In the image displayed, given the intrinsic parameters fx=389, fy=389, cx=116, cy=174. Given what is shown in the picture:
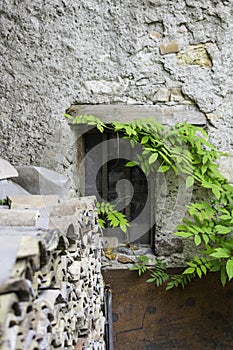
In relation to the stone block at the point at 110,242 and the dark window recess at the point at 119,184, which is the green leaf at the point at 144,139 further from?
the stone block at the point at 110,242

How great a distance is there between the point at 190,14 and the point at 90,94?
76 cm

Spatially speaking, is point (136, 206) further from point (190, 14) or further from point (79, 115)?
point (190, 14)

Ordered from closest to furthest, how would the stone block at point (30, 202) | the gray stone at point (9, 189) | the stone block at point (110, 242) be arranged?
the stone block at point (30, 202) → the gray stone at point (9, 189) → the stone block at point (110, 242)

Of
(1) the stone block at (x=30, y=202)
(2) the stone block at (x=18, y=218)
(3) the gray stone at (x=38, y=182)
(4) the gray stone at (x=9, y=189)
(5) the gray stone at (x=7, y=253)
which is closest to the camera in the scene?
(5) the gray stone at (x=7, y=253)

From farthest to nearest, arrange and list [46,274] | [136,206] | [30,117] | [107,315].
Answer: [136,206] < [30,117] < [107,315] < [46,274]

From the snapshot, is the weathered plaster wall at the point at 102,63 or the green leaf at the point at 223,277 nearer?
the green leaf at the point at 223,277

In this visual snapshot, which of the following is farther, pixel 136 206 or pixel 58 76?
pixel 136 206

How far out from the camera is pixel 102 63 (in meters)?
2.34

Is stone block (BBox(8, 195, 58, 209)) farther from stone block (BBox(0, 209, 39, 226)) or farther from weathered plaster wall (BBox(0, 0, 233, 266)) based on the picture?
weathered plaster wall (BBox(0, 0, 233, 266))

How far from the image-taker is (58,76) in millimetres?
2330

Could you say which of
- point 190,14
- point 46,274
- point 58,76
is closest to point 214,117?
point 190,14

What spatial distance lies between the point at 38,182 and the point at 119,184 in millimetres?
728

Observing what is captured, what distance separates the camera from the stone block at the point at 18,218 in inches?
41.7

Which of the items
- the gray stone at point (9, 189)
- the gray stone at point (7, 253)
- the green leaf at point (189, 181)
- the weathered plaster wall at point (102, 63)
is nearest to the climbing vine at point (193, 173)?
the green leaf at point (189, 181)
